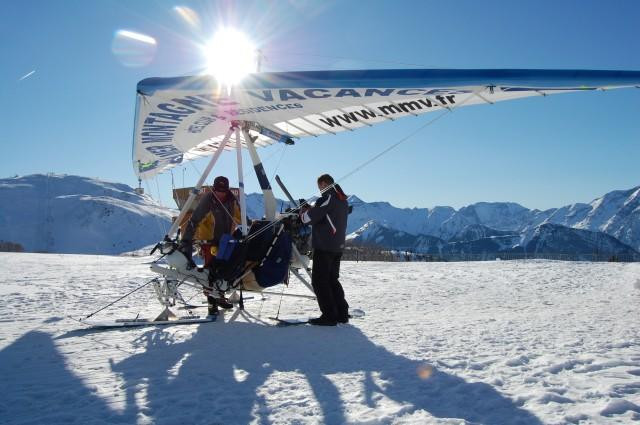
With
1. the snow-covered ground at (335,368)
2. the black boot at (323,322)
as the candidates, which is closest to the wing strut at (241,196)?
the snow-covered ground at (335,368)

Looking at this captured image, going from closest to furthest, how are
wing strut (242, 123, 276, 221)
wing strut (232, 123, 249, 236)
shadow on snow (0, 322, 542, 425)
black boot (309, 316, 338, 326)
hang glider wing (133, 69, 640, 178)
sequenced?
shadow on snow (0, 322, 542, 425)
hang glider wing (133, 69, 640, 178)
black boot (309, 316, 338, 326)
wing strut (232, 123, 249, 236)
wing strut (242, 123, 276, 221)

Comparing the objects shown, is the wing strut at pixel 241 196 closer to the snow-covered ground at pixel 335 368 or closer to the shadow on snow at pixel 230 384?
the snow-covered ground at pixel 335 368

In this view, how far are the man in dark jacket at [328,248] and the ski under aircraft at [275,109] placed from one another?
0.63m

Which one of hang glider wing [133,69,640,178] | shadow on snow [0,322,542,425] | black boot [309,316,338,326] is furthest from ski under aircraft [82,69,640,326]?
shadow on snow [0,322,542,425]

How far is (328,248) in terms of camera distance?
5.94 meters

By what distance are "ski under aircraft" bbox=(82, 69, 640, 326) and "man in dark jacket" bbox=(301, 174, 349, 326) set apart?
2.06ft

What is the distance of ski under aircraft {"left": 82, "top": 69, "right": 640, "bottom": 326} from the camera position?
15.1 feet

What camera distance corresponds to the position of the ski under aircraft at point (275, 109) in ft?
15.1

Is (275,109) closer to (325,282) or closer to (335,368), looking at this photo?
(325,282)

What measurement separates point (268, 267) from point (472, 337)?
2823 millimetres

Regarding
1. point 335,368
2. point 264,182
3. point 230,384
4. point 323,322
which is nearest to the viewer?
point 230,384

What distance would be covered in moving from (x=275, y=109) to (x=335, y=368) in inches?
155

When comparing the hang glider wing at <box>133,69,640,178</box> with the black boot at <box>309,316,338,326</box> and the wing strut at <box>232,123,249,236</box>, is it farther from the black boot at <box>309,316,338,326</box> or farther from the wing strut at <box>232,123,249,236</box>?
the black boot at <box>309,316,338,326</box>

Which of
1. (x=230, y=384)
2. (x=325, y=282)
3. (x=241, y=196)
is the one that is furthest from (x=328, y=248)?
(x=230, y=384)
